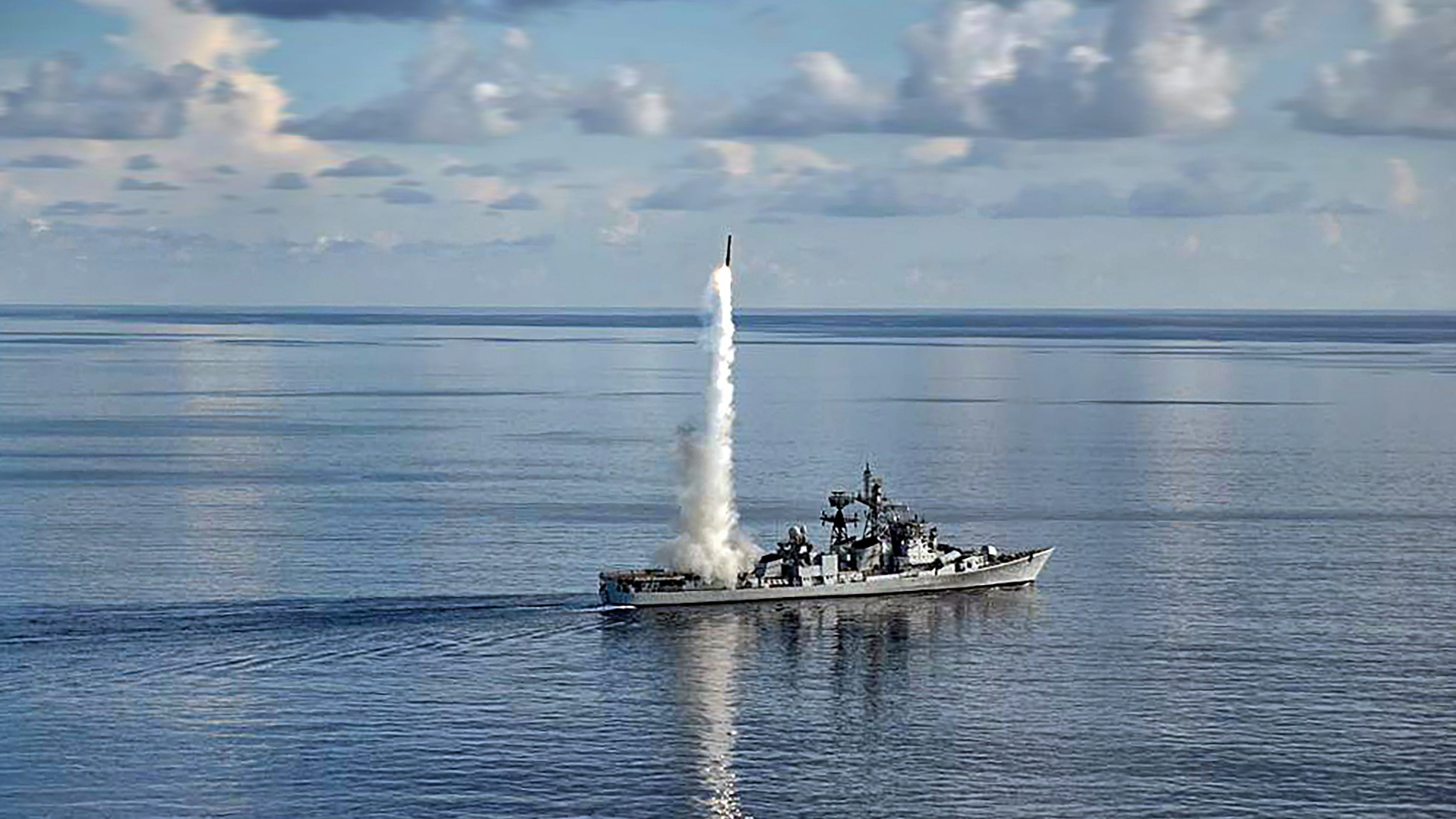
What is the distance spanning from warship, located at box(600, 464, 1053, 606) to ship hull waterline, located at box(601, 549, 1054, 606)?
0.24 feet

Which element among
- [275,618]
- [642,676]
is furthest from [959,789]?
[275,618]

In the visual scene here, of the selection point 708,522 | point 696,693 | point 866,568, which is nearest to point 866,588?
point 866,568

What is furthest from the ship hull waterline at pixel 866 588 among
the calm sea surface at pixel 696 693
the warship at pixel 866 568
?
the calm sea surface at pixel 696 693

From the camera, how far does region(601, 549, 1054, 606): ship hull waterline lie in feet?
538

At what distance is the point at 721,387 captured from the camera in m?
186

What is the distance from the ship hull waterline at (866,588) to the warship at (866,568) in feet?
0.24

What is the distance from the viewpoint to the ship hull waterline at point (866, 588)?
538 ft

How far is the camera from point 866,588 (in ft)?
574

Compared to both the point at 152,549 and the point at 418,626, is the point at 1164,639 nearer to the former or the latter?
the point at 418,626

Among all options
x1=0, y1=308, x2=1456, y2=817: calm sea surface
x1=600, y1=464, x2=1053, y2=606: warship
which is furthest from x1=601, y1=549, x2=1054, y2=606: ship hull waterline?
x1=0, y1=308, x2=1456, y2=817: calm sea surface

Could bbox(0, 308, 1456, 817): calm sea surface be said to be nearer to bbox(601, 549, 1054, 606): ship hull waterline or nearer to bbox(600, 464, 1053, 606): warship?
bbox(601, 549, 1054, 606): ship hull waterline

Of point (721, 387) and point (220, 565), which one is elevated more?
point (721, 387)

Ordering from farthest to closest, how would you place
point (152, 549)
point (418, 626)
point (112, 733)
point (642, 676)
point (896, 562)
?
point (152, 549), point (896, 562), point (418, 626), point (642, 676), point (112, 733)

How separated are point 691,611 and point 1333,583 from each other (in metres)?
61.9
